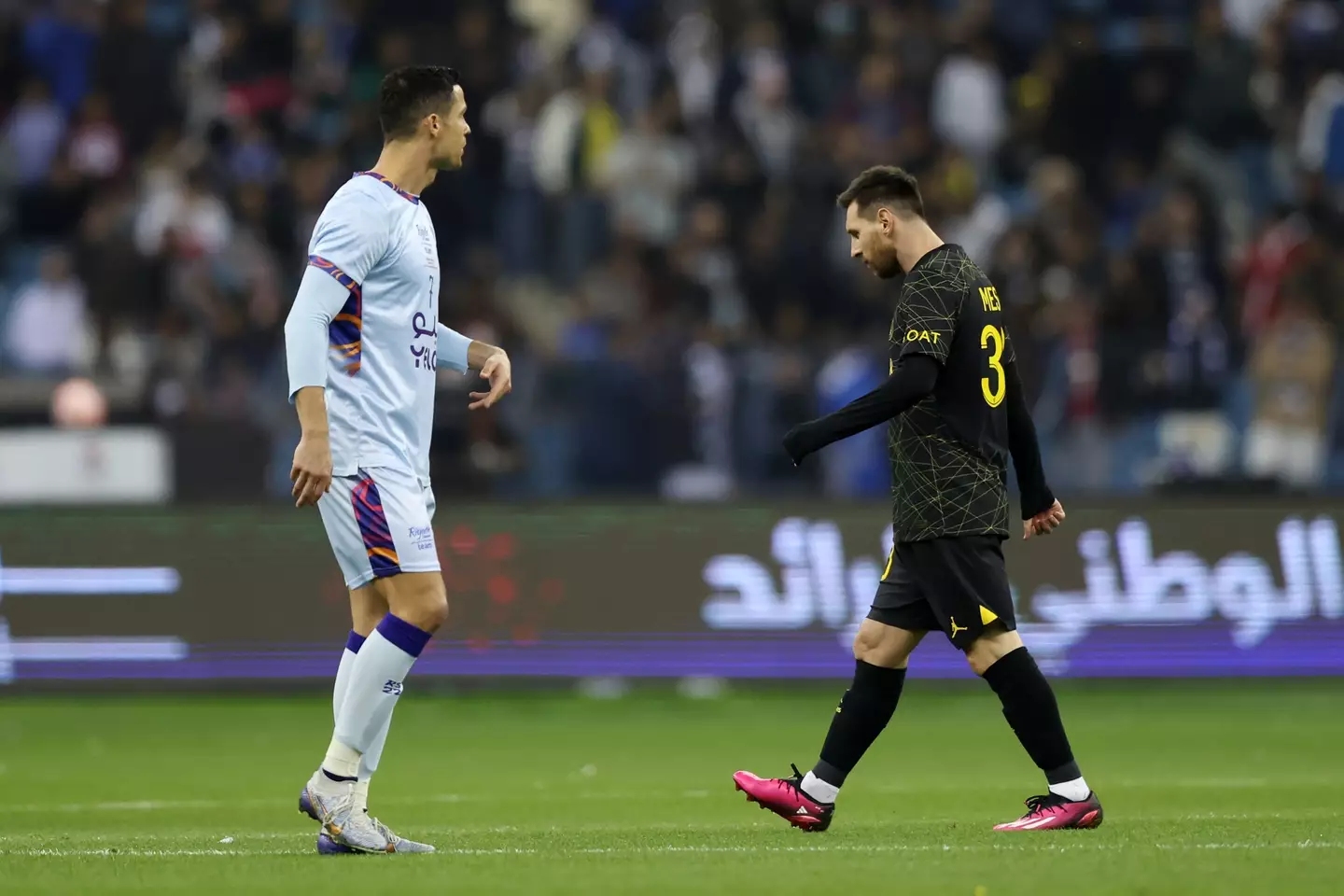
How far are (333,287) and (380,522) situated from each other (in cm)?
83

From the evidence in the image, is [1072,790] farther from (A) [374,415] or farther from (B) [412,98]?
(B) [412,98]

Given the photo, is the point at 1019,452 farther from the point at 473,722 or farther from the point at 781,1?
the point at 781,1

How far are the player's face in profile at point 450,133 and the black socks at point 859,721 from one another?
243cm

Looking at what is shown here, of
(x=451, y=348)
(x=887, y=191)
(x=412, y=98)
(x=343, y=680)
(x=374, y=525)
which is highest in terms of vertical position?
(x=412, y=98)

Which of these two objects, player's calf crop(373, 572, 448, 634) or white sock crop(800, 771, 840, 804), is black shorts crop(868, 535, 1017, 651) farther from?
player's calf crop(373, 572, 448, 634)

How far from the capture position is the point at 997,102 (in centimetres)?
1997

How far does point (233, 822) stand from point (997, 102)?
43.0 ft

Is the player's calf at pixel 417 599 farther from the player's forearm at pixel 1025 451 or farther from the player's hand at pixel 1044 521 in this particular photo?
the player's hand at pixel 1044 521

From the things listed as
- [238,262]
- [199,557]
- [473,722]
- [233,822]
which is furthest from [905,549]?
[238,262]

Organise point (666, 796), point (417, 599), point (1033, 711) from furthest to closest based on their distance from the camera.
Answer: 1. point (666, 796)
2. point (1033, 711)
3. point (417, 599)

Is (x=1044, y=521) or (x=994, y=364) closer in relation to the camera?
(x=994, y=364)

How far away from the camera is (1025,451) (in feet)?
26.8

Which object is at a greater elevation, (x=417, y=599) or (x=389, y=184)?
(x=389, y=184)

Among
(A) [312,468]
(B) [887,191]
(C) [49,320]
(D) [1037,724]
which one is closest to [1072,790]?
(D) [1037,724]
